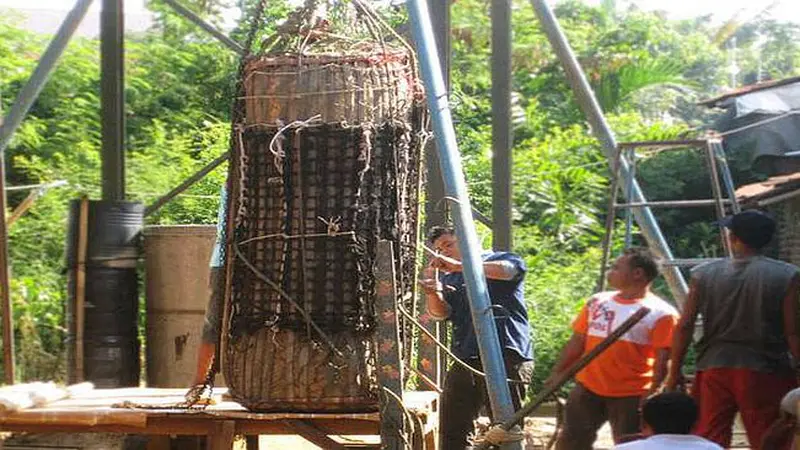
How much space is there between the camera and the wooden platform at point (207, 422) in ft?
19.6

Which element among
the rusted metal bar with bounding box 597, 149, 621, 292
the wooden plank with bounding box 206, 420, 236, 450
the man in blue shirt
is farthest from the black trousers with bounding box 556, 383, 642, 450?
the rusted metal bar with bounding box 597, 149, 621, 292

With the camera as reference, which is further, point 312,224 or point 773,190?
point 773,190

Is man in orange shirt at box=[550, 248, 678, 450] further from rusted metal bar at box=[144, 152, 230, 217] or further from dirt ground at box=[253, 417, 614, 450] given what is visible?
rusted metal bar at box=[144, 152, 230, 217]

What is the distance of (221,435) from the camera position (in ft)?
19.8

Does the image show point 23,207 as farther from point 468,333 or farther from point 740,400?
point 740,400

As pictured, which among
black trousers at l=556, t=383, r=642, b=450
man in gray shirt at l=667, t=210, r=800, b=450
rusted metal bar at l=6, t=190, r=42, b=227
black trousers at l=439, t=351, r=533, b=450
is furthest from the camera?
rusted metal bar at l=6, t=190, r=42, b=227

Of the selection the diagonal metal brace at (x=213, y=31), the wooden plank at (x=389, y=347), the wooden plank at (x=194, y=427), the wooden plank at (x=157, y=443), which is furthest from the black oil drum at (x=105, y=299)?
the wooden plank at (x=389, y=347)

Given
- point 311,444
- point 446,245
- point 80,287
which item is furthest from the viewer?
point 311,444

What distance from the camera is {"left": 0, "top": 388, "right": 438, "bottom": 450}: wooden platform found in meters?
5.97

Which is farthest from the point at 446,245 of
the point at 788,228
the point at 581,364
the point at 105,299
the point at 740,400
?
the point at 788,228

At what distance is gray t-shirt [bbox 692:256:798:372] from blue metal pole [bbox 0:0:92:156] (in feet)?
16.9

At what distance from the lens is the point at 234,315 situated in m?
6.09

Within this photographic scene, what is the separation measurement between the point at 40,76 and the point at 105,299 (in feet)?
5.22

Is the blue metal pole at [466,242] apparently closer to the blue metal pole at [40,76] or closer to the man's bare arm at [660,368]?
the man's bare arm at [660,368]
